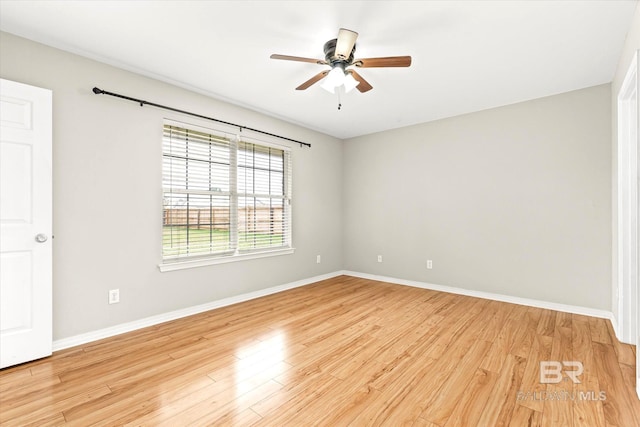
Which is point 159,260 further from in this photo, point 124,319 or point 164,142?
point 164,142

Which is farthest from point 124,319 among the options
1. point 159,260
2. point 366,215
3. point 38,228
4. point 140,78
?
point 366,215

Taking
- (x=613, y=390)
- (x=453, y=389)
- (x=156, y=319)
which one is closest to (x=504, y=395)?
(x=453, y=389)

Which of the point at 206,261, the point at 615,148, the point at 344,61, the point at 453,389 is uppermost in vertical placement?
the point at 344,61

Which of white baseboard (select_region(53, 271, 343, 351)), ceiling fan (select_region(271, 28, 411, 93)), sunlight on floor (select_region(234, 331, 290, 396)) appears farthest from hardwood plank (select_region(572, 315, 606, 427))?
white baseboard (select_region(53, 271, 343, 351))

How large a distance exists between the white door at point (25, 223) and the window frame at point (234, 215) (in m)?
0.96

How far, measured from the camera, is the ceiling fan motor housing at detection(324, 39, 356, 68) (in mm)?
2334

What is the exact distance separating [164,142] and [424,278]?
13.3 ft

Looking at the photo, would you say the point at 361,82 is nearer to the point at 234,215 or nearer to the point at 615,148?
the point at 234,215

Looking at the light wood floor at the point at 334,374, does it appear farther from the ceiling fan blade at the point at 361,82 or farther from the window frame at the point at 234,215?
the ceiling fan blade at the point at 361,82

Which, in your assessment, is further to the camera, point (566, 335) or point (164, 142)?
point (164, 142)

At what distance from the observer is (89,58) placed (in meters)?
2.67

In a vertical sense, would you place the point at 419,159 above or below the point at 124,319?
above

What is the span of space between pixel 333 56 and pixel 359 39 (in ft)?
0.91

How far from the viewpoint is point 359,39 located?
2400 mm
